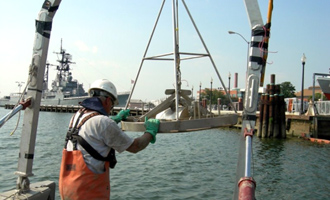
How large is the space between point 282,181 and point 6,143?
1652 cm

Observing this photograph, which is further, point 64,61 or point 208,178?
point 64,61

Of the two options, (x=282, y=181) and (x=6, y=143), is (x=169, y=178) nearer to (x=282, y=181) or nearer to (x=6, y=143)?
(x=282, y=181)

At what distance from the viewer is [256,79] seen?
386 centimetres

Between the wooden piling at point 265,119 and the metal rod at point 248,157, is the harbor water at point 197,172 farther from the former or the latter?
the metal rod at point 248,157

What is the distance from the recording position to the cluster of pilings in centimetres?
2455

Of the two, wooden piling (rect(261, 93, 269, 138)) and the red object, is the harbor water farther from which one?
the red object

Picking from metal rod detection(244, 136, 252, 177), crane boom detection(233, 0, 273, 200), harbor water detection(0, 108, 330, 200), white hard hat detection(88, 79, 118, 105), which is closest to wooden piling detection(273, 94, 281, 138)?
harbor water detection(0, 108, 330, 200)

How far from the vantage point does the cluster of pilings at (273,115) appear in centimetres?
2455

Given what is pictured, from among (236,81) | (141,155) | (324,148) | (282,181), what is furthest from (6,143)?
(236,81)

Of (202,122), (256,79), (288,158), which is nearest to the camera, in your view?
(256,79)

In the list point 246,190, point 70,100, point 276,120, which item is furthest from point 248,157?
point 70,100

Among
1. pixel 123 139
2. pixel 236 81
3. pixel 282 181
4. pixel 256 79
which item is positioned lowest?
pixel 282 181

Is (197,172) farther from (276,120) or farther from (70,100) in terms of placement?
(70,100)

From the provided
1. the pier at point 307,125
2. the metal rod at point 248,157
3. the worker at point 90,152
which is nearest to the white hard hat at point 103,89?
the worker at point 90,152
